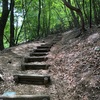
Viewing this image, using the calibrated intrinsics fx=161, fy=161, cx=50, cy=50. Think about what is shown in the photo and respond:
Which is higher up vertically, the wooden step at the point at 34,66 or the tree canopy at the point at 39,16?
the tree canopy at the point at 39,16

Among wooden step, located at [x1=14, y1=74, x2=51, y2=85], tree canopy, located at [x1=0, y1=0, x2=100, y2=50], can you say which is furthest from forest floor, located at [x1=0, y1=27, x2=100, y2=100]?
tree canopy, located at [x1=0, y1=0, x2=100, y2=50]

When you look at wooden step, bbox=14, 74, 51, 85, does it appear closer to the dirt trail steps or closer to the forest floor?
the dirt trail steps

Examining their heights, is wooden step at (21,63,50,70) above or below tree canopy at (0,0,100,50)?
below

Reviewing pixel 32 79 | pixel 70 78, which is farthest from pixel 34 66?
pixel 70 78

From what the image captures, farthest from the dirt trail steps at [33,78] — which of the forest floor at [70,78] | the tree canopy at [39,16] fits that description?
the tree canopy at [39,16]

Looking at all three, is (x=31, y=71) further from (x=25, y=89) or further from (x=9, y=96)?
(x=9, y=96)

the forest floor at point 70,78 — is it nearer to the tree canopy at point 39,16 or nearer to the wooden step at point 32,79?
the wooden step at point 32,79

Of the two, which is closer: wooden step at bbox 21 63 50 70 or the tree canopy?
wooden step at bbox 21 63 50 70

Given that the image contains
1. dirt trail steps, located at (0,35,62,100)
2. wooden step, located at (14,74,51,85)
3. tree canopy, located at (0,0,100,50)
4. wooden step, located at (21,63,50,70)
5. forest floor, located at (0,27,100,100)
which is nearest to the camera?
dirt trail steps, located at (0,35,62,100)

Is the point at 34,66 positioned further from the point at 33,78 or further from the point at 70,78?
the point at 70,78

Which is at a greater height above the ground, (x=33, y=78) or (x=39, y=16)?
(x=39, y=16)

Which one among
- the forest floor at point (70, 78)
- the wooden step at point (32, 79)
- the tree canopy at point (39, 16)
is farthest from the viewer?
the tree canopy at point (39, 16)

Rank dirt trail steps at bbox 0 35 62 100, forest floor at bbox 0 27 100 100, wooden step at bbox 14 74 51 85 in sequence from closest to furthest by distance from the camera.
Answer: dirt trail steps at bbox 0 35 62 100, forest floor at bbox 0 27 100 100, wooden step at bbox 14 74 51 85

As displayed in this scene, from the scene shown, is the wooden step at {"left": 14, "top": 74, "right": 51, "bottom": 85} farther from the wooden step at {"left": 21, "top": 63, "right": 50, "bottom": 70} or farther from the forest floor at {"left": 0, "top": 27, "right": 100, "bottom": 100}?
the wooden step at {"left": 21, "top": 63, "right": 50, "bottom": 70}
